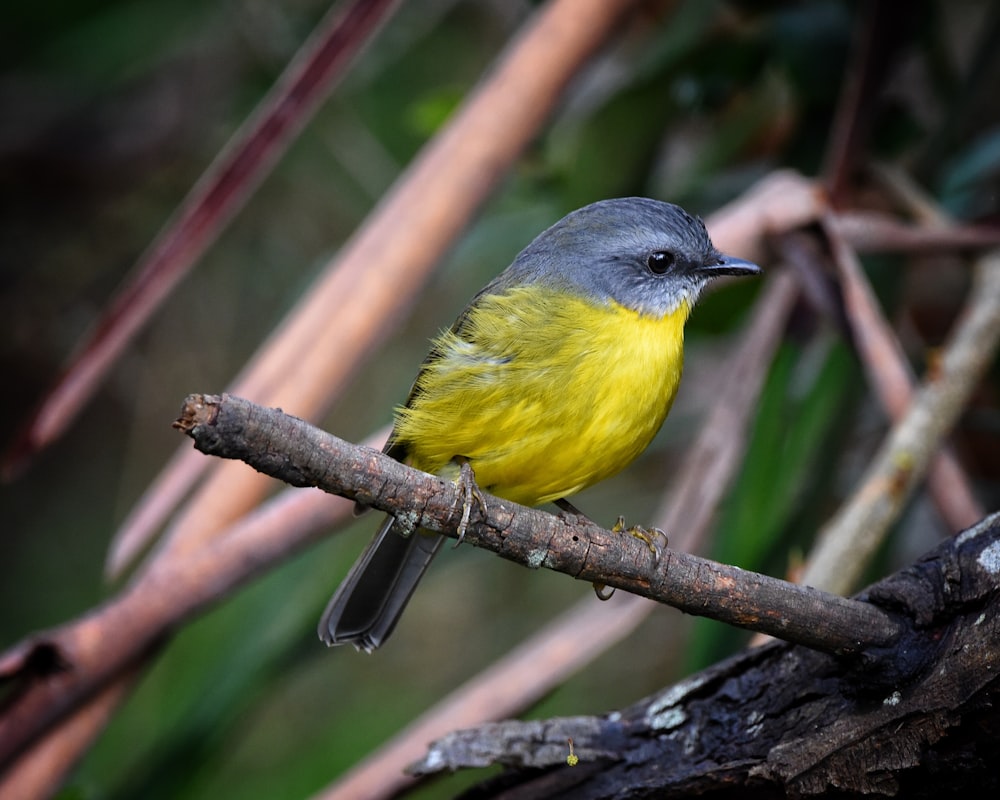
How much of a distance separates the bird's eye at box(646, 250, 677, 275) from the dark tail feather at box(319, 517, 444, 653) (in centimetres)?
85

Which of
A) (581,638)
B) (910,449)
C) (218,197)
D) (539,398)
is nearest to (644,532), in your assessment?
(539,398)

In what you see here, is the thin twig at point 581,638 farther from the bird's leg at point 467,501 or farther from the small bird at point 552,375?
the bird's leg at point 467,501

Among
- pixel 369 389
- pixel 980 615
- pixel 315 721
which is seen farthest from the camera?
pixel 369 389

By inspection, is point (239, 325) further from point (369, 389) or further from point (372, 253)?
point (372, 253)

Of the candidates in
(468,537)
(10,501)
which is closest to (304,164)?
(10,501)

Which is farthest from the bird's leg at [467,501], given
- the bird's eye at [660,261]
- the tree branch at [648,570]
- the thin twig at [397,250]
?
the bird's eye at [660,261]

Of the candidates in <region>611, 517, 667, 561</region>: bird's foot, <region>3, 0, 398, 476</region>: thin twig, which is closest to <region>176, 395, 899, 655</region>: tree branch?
<region>611, 517, 667, 561</region>: bird's foot

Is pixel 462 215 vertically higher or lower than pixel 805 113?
lower

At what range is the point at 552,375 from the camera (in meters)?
2.42

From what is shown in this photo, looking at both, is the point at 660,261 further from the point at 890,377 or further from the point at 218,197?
the point at 218,197

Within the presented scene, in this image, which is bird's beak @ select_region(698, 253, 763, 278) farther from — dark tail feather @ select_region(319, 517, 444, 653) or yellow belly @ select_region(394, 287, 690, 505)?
dark tail feather @ select_region(319, 517, 444, 653)

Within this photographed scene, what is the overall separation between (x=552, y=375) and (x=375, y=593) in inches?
26.9

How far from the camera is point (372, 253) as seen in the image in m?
2.80

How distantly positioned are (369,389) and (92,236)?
160 centimetres
